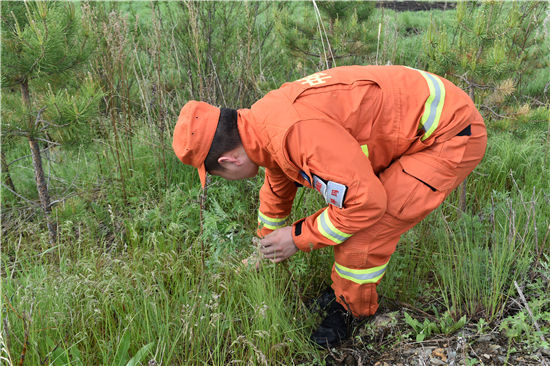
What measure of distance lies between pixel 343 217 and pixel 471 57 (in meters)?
1.40

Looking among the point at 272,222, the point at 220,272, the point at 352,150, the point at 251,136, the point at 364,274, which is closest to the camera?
the point at 352,150

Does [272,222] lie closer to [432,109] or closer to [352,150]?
[352,150]

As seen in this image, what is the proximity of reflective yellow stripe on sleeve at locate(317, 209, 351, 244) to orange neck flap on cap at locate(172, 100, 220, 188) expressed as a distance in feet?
2.06

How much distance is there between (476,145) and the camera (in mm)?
2035

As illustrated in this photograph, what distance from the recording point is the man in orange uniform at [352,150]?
1744mm

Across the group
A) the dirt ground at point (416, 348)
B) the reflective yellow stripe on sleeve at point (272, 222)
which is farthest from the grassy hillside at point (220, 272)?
the reflective yellow stripe on sleeve at point (272, 222)

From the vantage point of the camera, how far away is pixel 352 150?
1.73 metres

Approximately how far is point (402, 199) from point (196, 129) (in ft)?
3.28

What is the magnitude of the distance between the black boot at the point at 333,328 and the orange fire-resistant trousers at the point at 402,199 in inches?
3.4

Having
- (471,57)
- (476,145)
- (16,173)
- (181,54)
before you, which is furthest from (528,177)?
(16,173)

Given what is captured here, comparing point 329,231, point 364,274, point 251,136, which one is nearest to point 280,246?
point 329,231

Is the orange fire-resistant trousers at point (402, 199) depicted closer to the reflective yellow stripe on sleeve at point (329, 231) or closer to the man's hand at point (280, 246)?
the reflective yellow stripe on sleeve at point (329, 231)

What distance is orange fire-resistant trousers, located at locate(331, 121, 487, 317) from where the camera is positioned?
1.94 meters

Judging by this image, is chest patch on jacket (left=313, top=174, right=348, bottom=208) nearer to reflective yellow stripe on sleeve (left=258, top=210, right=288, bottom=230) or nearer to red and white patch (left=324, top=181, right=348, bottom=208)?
A: red and white patch (left=324, top=181, right=348, bottom=208)
